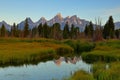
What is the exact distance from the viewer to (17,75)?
115 ft

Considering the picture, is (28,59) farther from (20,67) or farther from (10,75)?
(10,75)

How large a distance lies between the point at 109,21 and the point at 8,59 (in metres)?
92.1

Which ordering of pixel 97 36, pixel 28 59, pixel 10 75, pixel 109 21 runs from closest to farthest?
1. pixel 10 75
2. pixel 28 59
3. pixel 97 36
4. pixel 109 21

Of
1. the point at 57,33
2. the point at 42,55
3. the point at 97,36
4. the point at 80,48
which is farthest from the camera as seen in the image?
the point at 57,33

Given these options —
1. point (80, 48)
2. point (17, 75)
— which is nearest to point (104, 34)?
point (80, 48)

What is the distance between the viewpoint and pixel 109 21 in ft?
427

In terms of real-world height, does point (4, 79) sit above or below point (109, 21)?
below

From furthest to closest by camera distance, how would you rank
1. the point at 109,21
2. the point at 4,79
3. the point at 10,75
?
the point at 109,21
the point at 10,75
the point at 4,79

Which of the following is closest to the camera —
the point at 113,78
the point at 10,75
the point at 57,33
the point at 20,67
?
the point at 113,78

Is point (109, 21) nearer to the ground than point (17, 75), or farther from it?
farther from it

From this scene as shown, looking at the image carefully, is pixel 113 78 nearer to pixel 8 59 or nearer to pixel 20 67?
pixel 20 67

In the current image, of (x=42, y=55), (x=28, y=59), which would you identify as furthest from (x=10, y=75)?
(x=42, y=55)

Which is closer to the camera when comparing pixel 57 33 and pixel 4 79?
pixel 4 79

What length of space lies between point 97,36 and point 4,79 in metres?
86.4
